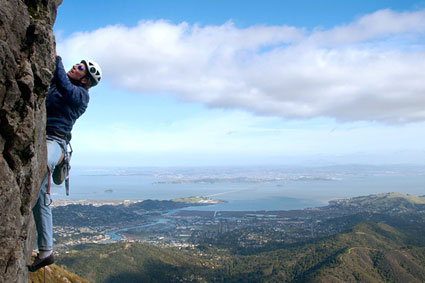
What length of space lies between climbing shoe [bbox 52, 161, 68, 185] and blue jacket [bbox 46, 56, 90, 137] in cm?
65

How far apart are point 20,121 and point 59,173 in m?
1.70

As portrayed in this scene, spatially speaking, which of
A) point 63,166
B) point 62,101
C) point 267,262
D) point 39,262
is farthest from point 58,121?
point 267,262

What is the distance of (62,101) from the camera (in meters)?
5.18

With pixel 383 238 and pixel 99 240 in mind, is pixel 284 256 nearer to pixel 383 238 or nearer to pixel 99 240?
pixel 383 238

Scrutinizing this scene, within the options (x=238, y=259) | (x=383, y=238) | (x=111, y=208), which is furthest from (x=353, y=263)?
(x=111, y=208)

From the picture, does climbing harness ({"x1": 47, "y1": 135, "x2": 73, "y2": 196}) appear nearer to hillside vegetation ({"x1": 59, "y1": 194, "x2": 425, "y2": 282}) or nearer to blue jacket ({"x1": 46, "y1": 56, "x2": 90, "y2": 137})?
blue jacket ({"x1": 46, "y1": 56, "x2": 90, "y2": 137})

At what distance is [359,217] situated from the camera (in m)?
111

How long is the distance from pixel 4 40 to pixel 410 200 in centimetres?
16762

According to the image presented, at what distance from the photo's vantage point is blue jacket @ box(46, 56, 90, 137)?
5098 mm

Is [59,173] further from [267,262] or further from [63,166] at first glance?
[267,262]

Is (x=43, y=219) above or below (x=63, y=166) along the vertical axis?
below

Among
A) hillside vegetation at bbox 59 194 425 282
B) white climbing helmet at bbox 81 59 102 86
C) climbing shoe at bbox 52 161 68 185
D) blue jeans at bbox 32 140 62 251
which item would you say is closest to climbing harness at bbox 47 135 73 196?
climbing shoe at bbox 52 161 68 185

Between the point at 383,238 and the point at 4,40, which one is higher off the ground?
the point at 4,40

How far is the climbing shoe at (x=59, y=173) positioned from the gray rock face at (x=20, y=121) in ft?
2.47
